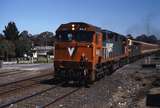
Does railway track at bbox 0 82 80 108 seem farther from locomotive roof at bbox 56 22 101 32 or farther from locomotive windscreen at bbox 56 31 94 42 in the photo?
locomotive roof at bbox 56 22 101 32

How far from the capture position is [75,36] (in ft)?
71.1

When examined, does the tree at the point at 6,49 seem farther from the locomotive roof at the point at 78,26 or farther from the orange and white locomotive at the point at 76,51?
the orange and white locomotive at the point at 76,51

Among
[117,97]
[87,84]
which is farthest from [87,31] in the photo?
[117,97]

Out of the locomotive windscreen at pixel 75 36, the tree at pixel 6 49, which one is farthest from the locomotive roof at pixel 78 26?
the tree at pixel 6 49

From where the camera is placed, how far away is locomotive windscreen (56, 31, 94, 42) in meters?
21.4

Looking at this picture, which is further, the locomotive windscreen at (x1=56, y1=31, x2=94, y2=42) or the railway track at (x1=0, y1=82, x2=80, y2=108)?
the locomotive windscreen at (x1=56, y1=31, x2=94, y2=42)

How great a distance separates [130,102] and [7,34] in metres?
102

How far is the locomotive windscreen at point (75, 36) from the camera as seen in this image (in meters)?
21.4

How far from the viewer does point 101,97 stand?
17.4 m

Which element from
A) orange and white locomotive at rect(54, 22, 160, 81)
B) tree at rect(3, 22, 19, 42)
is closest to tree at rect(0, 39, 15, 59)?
tree at rect(3, 22, 19, 42)

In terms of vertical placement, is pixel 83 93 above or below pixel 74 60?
below

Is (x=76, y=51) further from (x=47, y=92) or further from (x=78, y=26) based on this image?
(x=47, y=92)

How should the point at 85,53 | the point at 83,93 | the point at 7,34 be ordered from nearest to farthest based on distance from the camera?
the point at 83,93, the point at 85,53, the point at 7,34

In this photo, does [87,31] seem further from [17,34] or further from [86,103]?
[17,34]
